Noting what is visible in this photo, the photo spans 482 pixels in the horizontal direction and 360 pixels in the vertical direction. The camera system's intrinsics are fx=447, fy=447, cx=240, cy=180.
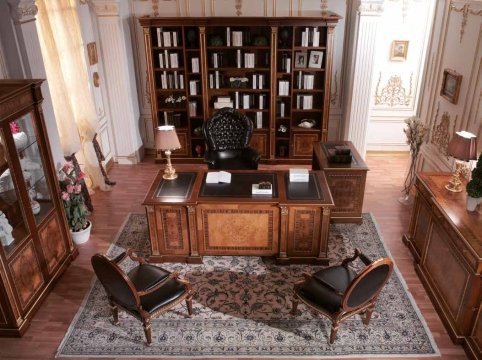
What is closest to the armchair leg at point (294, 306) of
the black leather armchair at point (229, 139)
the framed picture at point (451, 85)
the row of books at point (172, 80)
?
the black leather armchair at point (229, 139)

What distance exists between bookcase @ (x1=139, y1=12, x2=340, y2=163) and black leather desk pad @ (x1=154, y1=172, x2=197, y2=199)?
2.44 m

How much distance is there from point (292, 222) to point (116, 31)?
176 inches

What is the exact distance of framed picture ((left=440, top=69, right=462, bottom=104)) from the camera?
17.4ft

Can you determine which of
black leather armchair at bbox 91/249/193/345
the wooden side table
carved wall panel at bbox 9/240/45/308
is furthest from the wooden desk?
carved wall panel at bbox 9/240/45/308

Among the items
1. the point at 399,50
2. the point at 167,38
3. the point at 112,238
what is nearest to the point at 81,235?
the point at 112,238

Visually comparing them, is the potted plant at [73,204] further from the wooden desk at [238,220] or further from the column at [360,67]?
the column at [360,67]

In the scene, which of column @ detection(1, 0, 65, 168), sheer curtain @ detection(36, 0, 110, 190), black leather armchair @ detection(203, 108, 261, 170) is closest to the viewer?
column @ detection(1, 0, 65, 168)

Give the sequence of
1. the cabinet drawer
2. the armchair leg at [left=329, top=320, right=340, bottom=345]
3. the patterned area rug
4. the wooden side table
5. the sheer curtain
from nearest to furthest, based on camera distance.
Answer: the cabinet drawer, the armchair leg at [left=329, top=320, right=340, bottom=345], the patterned area rug, the sheer curtain, the wooden side table

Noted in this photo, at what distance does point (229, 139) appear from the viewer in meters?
6.67

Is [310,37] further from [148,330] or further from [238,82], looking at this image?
[148,330]

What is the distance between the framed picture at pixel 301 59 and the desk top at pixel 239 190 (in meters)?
2.68

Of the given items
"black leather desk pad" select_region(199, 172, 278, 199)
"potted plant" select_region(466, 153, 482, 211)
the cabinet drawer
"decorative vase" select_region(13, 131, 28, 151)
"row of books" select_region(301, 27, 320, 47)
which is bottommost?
the cabinet drawer

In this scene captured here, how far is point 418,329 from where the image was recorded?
4.25 meters

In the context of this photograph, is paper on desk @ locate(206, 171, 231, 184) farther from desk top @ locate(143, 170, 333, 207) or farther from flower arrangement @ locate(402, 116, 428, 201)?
flower arrangement @ locate(402, 116, 428, 201)
